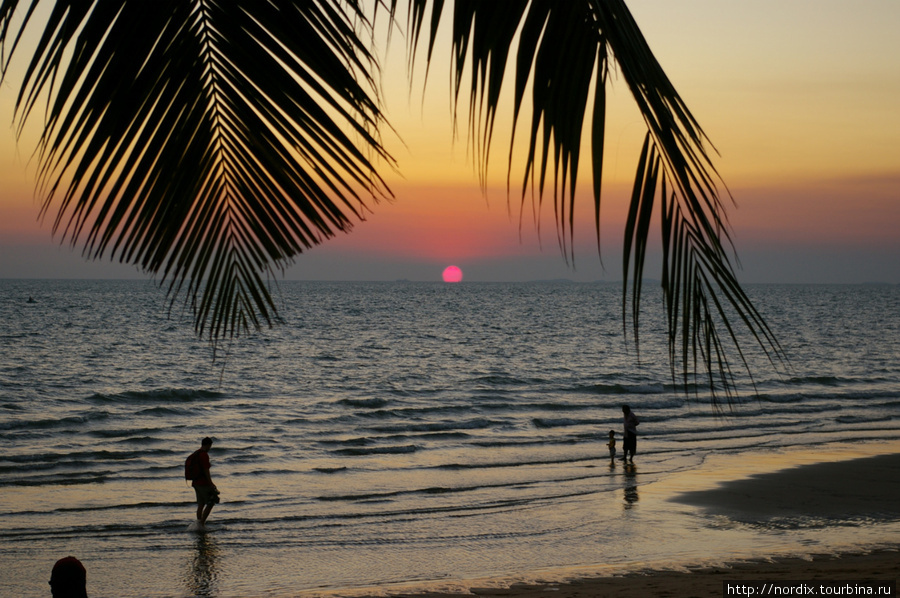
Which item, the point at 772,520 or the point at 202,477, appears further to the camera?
the point at 772,520

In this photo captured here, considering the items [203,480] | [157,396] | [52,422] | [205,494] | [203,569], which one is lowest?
[157,396]

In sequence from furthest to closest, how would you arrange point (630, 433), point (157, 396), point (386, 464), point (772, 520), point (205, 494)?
1. point (157, 396)
2. point (386, 464)
3. point (630, 433)
4. point (772, 520)
5. point (205, 494)

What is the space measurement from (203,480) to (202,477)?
7 centimetres

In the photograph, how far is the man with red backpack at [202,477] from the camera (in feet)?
45.9

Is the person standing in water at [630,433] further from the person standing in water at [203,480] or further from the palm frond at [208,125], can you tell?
the palm frond at [208,125]

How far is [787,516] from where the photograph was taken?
1511 cm

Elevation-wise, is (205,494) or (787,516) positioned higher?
(205,494)

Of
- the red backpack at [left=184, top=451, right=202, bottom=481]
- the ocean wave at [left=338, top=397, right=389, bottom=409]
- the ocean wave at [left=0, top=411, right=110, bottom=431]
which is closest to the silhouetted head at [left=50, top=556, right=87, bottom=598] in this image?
the red backpack at [left=184, top=451, right=202, bottom=481]

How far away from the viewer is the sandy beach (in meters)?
10.2

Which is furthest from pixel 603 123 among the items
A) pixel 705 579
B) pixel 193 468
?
pixel 193 468

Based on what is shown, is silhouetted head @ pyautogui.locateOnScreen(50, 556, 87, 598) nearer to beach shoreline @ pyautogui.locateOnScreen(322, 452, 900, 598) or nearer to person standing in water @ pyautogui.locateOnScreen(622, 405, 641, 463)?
beach shoreline @ pyautogui.locateOnScreen(322, 452, 900, 598)

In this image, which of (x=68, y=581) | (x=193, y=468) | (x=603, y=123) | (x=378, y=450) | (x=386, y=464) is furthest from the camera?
(x=378, y=450)

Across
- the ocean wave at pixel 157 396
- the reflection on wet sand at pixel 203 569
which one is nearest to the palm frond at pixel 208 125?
the reflection on wet sand at pixel 203 569

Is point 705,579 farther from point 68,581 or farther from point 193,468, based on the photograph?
point 68,581
